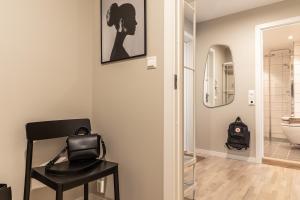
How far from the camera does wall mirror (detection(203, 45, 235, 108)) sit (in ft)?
11.3

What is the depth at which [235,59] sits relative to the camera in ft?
11.1

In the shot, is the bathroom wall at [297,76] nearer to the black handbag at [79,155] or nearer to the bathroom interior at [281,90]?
the bathroom interior at [281,90]

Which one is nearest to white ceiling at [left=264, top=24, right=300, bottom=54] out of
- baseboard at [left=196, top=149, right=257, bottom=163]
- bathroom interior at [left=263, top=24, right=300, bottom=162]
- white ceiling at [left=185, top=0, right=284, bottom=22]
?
bathroom interior at [left=263, top=24, right=300, bottom=162]

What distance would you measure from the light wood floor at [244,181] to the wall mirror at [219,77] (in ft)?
3.37

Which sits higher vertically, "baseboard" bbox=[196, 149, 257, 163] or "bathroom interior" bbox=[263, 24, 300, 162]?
"bathroom interior" bbox=[263, 24, 300, 162]

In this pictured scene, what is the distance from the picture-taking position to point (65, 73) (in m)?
1.67

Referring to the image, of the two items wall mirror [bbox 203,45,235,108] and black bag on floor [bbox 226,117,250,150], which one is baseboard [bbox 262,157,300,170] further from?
wall mirror [bbox 203,45,235,108]

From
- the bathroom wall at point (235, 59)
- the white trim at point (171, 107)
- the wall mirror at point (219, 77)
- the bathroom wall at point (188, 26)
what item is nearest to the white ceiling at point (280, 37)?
the bathroom wall at point (235, 59)

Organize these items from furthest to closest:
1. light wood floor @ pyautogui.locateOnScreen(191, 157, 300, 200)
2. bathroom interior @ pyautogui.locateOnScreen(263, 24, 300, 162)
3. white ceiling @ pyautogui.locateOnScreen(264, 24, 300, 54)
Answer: bathroom interior @ pyautogui.locateOnScreen(263, 24, 300, 162) → white ceiling @ pyautogui.locateOnScreen(264, 24, 300, 54) → light wood floor @ pyautogui.locateOnScreen(191, 157, 300, 200)

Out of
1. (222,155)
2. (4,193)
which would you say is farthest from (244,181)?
(4,193)

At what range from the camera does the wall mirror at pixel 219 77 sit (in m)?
3.45

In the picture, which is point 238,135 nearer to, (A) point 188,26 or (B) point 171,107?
(A) point 188,26

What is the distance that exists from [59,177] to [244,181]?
214cm

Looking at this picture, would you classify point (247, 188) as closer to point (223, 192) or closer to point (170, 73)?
point (223, 192)
